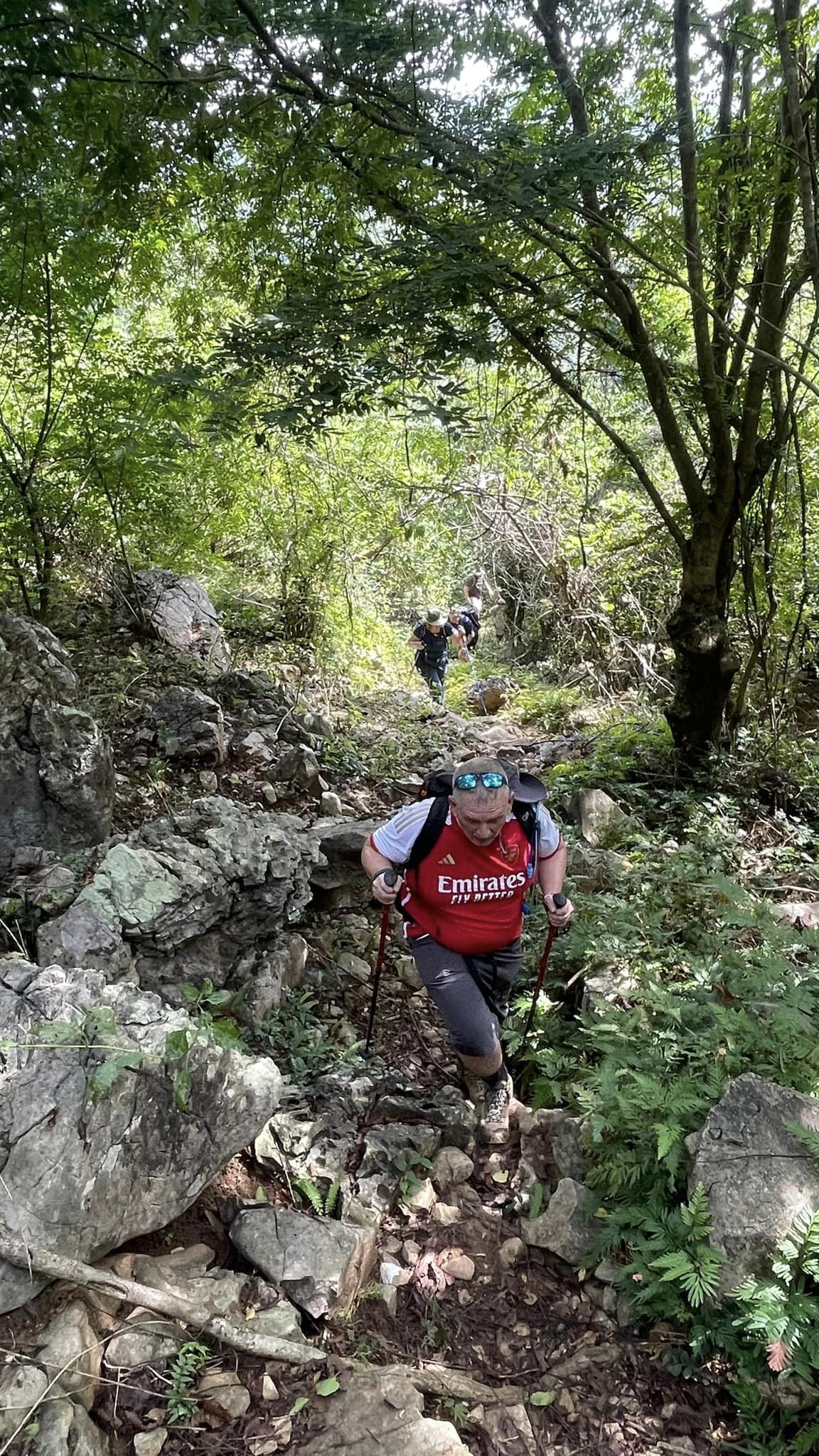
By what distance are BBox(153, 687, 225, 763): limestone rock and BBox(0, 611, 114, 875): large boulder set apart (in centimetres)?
146

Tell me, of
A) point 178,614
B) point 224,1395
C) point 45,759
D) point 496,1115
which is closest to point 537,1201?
point 496,1115

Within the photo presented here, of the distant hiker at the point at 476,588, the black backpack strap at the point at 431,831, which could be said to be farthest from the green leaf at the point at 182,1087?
the distant hiker at the point at 476,588

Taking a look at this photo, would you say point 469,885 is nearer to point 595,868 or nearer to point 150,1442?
point 595,868

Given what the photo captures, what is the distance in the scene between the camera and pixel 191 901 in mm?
4098

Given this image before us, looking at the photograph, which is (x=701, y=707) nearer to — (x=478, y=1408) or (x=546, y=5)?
(x=546, y=5)

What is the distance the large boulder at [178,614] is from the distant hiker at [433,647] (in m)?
3.46

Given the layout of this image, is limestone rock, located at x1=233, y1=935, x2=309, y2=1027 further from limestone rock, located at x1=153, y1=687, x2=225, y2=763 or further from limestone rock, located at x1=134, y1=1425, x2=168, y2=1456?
limestone rock, located at x1=153, y1=687, x2=225, y2=763

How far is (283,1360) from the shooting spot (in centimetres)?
249

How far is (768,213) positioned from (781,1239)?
6.37 meters

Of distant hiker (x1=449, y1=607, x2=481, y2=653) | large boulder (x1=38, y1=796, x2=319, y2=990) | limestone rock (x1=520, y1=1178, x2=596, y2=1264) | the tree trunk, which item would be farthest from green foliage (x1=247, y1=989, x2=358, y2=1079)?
distant hiker (x1=449, y1=607, x2=481, y2=653)

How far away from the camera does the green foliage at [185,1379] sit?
2289mm

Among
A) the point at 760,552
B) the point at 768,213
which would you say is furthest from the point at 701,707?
the point at 768,213

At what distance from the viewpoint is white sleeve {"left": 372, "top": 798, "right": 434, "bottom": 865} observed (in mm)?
3953

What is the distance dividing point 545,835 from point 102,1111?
2.37 metres
